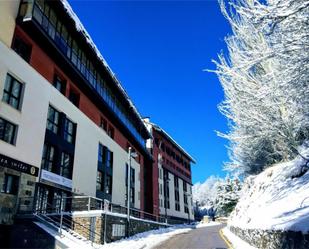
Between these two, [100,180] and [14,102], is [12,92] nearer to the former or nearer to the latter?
[14,102]

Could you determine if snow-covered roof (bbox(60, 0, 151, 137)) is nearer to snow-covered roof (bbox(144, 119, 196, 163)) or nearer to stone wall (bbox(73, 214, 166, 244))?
stone wall (bbox(73, 214, 166, 244))

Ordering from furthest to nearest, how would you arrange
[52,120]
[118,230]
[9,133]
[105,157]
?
1. [105,157]
2. [52,120]
3. [118,230]
4. [9,133]

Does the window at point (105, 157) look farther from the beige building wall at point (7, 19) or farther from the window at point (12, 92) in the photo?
the beige building wall at point (7, 19)

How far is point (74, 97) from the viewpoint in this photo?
28.6 meters

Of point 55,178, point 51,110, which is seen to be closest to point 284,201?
point 55,178

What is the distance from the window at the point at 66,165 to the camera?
24.2m

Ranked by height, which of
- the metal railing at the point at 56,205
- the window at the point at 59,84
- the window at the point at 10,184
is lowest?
the metal railing at the point at 56,205

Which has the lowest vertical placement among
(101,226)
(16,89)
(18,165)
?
(101,226)

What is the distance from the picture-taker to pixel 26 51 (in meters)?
21.6

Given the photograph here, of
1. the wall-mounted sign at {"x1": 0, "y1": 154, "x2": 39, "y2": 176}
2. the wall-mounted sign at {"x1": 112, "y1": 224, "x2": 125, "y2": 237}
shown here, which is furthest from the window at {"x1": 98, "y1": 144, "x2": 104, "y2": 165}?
the wall-mounted sign at {"x1": 0, "y1": 154, "x2": 39, "y2": 176}

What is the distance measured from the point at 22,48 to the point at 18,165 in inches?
326

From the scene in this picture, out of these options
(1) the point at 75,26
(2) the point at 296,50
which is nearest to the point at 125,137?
(1) the point at 75,26

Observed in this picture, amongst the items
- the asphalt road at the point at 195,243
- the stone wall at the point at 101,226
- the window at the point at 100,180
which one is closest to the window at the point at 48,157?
the stone wall at the point at 101,226

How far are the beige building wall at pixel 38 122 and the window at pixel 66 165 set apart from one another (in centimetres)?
55
